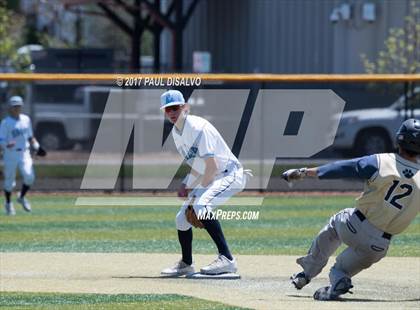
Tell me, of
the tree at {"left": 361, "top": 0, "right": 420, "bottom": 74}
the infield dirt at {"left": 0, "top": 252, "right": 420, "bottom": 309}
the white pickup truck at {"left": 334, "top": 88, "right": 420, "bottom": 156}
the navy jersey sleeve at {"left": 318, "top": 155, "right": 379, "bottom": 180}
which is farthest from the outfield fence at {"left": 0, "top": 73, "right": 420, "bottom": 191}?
the navy jersey sleeve at {"left": 318, "top": 155, "right": 379, "bottom": 180}

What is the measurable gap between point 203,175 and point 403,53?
57.5ft

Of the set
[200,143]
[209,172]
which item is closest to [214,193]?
[209,172]

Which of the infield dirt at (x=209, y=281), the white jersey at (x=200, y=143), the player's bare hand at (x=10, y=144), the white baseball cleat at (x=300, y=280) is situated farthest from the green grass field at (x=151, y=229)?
the white baseball cleat at (x=300, y=280)

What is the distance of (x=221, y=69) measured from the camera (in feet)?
130

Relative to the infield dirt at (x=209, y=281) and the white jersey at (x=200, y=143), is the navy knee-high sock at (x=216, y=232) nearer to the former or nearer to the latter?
the infield dirt at (x=209, y=281)

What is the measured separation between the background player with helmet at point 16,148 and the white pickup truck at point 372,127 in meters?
7.48

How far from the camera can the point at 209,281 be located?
36.6 ft

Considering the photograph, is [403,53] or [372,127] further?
[403,53]

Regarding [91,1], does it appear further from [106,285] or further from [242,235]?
[106,285]

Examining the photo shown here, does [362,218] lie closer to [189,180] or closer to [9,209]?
[189,180]

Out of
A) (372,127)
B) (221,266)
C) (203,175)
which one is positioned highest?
(203,175)

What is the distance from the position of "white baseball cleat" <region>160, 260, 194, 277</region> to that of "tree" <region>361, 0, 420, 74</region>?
1575 cm

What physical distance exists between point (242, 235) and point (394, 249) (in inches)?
102

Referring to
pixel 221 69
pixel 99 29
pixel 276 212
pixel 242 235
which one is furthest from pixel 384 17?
pixel 99 29
